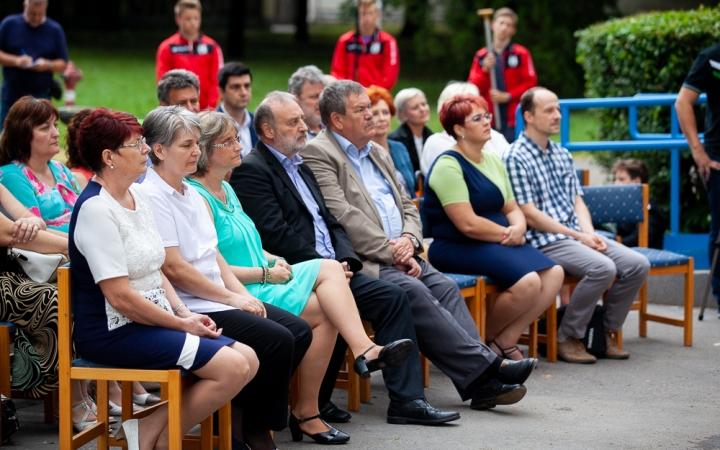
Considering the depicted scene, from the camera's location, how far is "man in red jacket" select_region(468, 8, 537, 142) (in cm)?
1005

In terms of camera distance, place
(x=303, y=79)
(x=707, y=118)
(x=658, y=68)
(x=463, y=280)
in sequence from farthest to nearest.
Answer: (x=658, y=68)
(x=707, y=118)
(x=303, y=79)
(x=463, y=280)

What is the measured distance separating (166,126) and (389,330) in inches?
58.4

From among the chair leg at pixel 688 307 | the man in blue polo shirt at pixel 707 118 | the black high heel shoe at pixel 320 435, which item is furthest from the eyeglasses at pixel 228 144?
the man in blue polo shirt at pixel 707 118

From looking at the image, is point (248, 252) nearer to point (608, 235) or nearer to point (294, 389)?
point (294, 389)

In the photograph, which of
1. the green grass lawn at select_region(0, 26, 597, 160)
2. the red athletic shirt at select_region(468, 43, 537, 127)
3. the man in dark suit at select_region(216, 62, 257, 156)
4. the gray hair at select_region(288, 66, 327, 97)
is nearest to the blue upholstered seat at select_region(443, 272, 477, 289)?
the gray hair at select_region(288, 66, 327, 97)

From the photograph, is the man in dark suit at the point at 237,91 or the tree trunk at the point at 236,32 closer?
the man in dark suit at the point at 237,91

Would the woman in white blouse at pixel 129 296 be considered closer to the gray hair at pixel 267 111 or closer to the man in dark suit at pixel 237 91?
the gray hair at pixel 267 111

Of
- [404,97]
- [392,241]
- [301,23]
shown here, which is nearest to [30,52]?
[404,97]

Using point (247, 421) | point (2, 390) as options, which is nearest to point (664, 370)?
point (247, 421)

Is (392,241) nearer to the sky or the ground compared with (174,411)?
nearer to the sky

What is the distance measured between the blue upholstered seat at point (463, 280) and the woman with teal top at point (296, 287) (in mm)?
1107

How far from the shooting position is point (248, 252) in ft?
15.2

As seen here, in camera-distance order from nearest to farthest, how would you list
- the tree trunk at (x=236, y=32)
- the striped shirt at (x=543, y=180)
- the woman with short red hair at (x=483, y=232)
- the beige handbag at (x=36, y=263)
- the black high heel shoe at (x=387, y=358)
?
the black high heel shoe at (x=387, y=358) < the beige handbag at (x=36, y=263) < the woman with short red hair at (x=483, y=232) < the striped shirt at (x=543, y=180) < the tree trunk at (x=236, y=32)

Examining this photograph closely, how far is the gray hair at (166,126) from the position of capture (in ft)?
13.6
